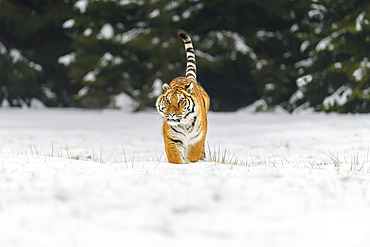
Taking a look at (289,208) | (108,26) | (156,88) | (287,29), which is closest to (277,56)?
(287,29)

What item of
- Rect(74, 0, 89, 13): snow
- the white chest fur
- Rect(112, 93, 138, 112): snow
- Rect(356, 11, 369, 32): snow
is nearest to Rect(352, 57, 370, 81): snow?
Rect(356, 11, 369, 32): snow

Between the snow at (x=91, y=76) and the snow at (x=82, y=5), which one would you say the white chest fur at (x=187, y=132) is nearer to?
the snow at (x=91, y=76)

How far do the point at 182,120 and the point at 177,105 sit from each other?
24 centimetres

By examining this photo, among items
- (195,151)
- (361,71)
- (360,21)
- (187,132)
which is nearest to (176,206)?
(187,132)

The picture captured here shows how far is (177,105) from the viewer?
5.23 meters

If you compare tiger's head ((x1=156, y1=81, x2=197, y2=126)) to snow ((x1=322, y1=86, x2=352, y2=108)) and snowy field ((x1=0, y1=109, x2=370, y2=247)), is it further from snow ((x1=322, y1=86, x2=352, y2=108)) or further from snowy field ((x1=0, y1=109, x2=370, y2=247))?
snow ((x1=322, y1=86, x2=352, y2=108))

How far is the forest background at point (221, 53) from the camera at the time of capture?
54.1 ft

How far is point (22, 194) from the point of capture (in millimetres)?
3166

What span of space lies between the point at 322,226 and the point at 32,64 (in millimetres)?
20768

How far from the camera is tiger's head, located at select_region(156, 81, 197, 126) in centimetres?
522

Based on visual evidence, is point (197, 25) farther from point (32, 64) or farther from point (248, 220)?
point (248, 220)

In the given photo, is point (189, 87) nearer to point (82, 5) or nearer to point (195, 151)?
point (195, 151)

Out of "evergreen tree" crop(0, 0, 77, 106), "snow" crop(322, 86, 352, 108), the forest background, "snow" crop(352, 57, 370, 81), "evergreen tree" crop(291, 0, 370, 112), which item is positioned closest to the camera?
"snow" crop(352, 57, 370, 81)

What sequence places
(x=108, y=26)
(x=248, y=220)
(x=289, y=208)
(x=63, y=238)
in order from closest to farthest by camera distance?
(x=63, y=238)
(x=248, y=220)
(x=289, y=208)
(x=108, y=26)
